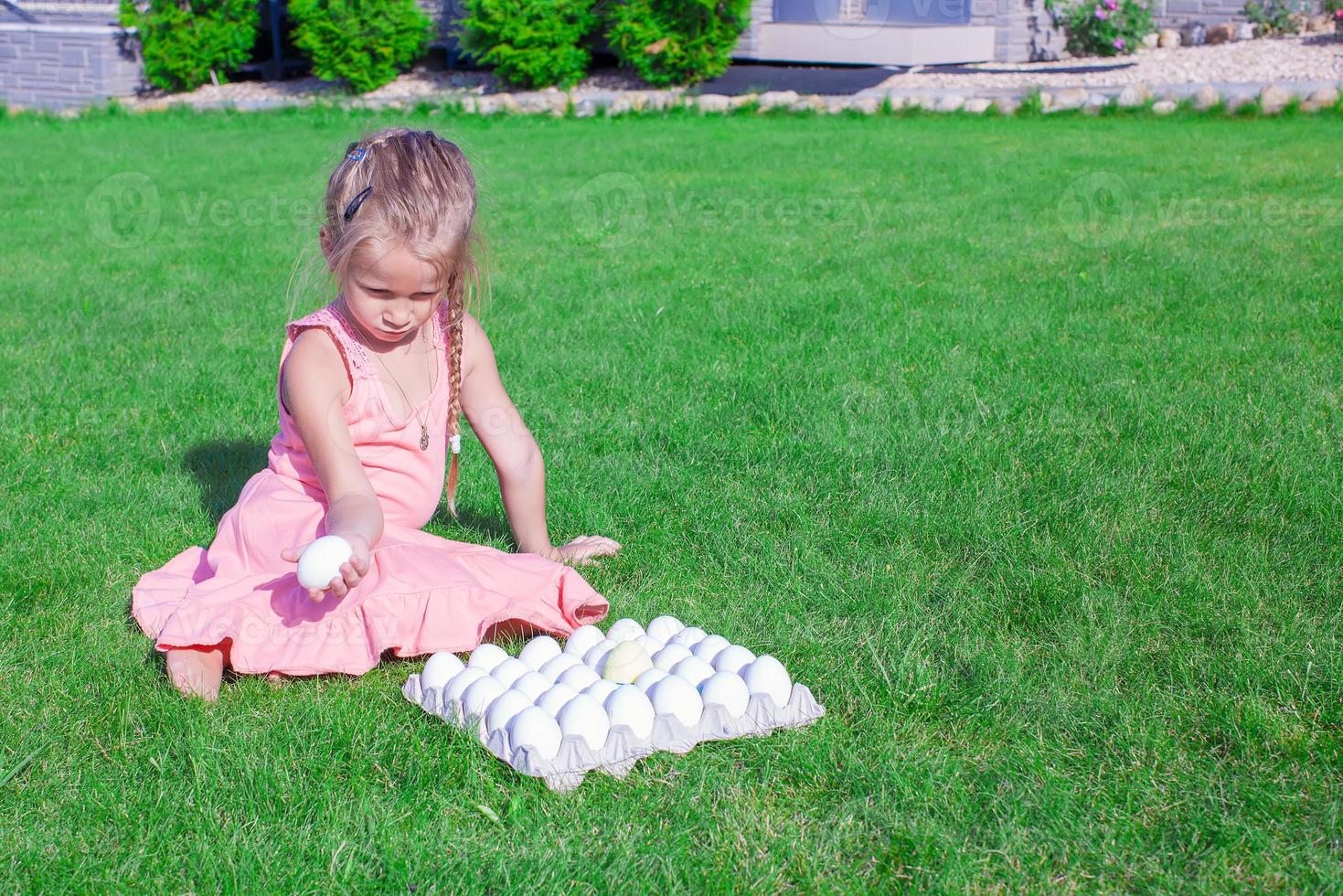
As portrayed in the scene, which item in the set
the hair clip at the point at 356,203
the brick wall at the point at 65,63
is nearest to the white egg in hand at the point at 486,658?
the hair clip at the point at 356,203

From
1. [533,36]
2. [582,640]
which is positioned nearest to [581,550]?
[582,640]

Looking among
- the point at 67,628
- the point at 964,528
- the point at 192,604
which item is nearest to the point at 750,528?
the point at 964,528

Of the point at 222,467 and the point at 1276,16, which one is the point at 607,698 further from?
the point at 1276,16

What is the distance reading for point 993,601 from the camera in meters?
2.74

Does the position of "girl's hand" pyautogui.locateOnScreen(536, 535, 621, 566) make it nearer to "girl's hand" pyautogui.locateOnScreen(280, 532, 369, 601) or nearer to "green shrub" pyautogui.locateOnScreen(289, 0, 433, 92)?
"girl's hand" pyautogui.locateOnScreen(280, 532, 369, 601)

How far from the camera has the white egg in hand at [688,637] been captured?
2.50 meters

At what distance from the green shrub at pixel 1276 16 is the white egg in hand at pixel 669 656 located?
15.9 metres

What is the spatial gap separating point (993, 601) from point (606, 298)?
3.14 meters

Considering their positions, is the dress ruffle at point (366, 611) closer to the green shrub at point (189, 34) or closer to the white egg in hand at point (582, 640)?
the white egg in hand at point (582, 640)

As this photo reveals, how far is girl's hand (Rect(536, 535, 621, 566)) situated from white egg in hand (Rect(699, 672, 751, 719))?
31.4 inches

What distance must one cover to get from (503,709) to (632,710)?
0.75 feet

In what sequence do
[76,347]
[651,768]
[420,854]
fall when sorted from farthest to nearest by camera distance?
[76,347], [651,768], [420,854]

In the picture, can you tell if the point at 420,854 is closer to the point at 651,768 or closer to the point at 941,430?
the point at 651,768

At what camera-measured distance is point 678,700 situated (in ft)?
7.30
